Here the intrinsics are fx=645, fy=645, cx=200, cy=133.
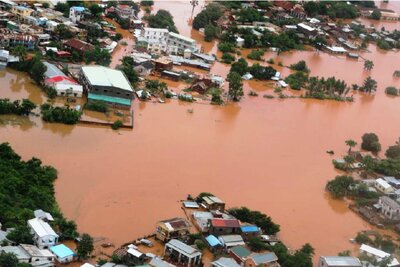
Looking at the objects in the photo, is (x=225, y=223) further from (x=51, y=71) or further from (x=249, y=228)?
(x=51, y=71)

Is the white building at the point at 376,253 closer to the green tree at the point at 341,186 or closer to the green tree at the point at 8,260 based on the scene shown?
the green tree at the point at 341,186

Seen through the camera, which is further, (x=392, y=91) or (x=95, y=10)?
Answer: (x=95, y=10)

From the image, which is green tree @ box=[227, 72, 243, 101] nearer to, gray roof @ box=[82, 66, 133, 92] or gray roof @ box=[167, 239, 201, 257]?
gray roof @ box=[82, 66, 133, 92]

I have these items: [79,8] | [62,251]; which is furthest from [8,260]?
[79,8]

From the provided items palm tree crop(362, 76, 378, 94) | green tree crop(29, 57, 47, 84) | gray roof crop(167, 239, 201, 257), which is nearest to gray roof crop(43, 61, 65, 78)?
green tree crop(29, 57, 47, 84)

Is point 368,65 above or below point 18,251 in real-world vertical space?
above

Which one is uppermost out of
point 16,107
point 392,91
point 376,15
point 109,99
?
point 376,15

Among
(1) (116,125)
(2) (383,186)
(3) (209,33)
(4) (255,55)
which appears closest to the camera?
(2) (383,186)
